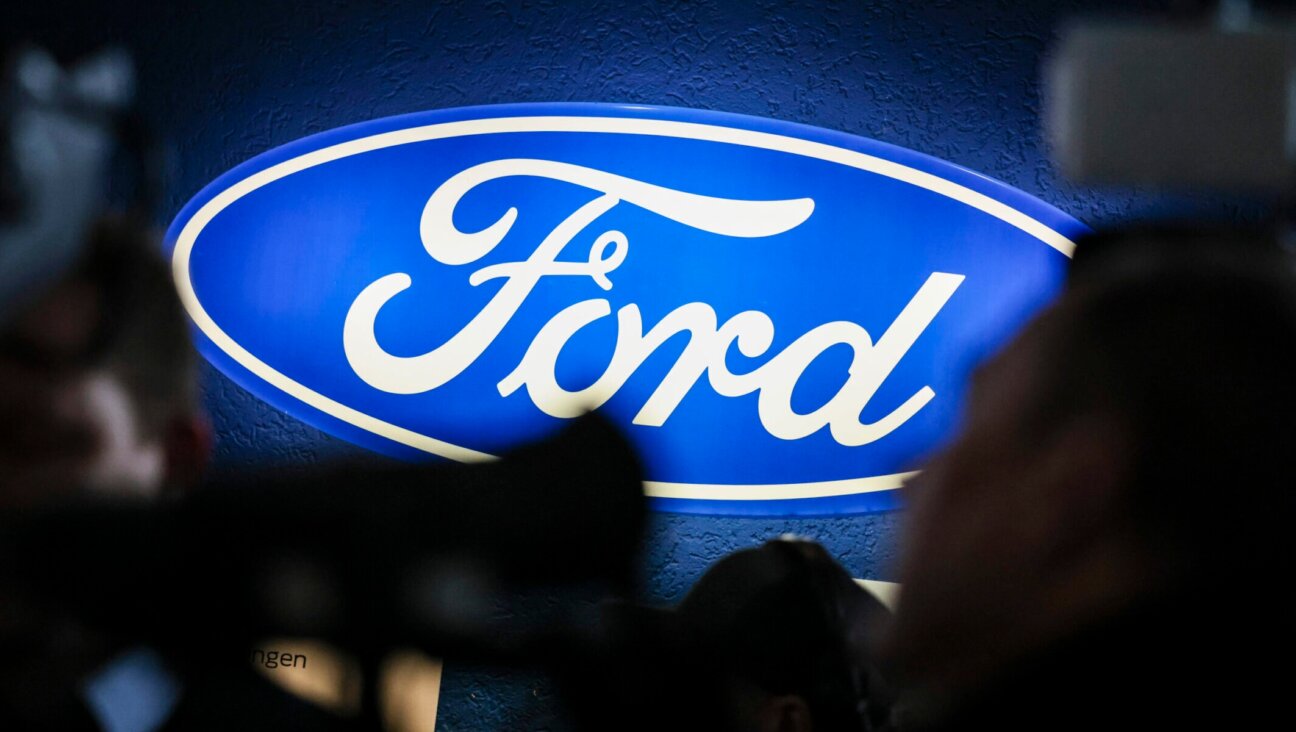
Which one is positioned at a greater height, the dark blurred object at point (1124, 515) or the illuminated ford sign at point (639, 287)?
the illuminated ford sign at point (639, 287)

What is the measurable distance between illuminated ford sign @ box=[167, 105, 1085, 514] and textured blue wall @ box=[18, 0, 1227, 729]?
0.05 metres

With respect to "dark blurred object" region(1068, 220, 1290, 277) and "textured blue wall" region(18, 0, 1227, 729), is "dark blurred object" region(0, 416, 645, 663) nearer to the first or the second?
"dark blurred object" region(1068, 220, 1290, 277)

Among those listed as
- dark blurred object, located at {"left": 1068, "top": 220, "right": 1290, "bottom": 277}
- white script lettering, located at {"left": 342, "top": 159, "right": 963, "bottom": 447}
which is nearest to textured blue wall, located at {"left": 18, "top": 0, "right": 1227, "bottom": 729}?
white script lettering, located at {"left": 342, "top": 159, "right": 963, "bottom": 447}

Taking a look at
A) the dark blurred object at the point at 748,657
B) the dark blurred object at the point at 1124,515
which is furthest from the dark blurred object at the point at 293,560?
the dark blurred object at the point at 1124,515

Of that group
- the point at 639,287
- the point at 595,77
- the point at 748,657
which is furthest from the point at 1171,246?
the point at 595,77

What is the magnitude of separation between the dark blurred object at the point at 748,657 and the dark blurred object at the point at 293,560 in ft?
0.26

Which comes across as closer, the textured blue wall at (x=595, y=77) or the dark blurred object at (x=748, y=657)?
the dark blurred object at (x=748, y=657)

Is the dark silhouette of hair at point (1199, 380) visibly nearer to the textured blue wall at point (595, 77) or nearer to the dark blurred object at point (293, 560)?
Result: the dark blurred object at point (293, 560)

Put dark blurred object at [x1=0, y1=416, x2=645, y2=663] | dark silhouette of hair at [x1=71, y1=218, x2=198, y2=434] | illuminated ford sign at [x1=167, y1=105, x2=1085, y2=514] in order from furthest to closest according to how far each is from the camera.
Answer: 1. illuminated ford sign at [x1=167, y1=105, x2=1085, y2=514]
2. dark silhouette of hair at [x1=71, y1=218, x2=198, y2=434]
3. dark blurred object at [x1=0, y1=416, x2=645, y2=663]

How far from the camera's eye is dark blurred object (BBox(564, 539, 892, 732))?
0.48m

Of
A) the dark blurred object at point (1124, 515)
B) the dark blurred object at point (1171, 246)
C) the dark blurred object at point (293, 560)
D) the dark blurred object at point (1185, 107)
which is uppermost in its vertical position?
the dark blurred object at point (1171, 246)

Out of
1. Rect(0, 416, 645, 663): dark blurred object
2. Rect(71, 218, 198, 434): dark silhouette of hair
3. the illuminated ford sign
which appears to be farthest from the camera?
the illuminated ford sign

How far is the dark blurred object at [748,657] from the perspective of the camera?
1.57 ft

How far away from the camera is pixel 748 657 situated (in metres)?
0.62
